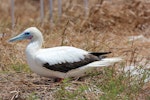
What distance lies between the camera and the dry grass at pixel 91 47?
7133mm

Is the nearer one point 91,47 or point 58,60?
point 58,60

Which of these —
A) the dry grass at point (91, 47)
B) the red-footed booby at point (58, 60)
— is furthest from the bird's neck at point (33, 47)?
the dry grass at point (91, 47)

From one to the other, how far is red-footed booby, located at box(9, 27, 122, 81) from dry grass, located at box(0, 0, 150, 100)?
0.13m

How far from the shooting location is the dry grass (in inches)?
281

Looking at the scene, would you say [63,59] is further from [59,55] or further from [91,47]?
[91,47]

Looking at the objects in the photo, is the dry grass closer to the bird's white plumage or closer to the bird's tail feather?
the bird's tail feather

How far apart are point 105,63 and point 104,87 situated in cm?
59

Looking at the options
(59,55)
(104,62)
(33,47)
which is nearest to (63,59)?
(59,55)

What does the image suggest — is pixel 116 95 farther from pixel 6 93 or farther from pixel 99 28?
→ pixel 99 28

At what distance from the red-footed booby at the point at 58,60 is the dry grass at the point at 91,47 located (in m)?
0.13

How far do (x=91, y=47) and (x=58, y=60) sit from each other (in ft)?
4.17

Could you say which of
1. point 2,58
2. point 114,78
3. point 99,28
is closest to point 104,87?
point 114,78

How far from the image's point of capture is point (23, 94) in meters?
7.17

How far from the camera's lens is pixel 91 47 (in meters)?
8.84
